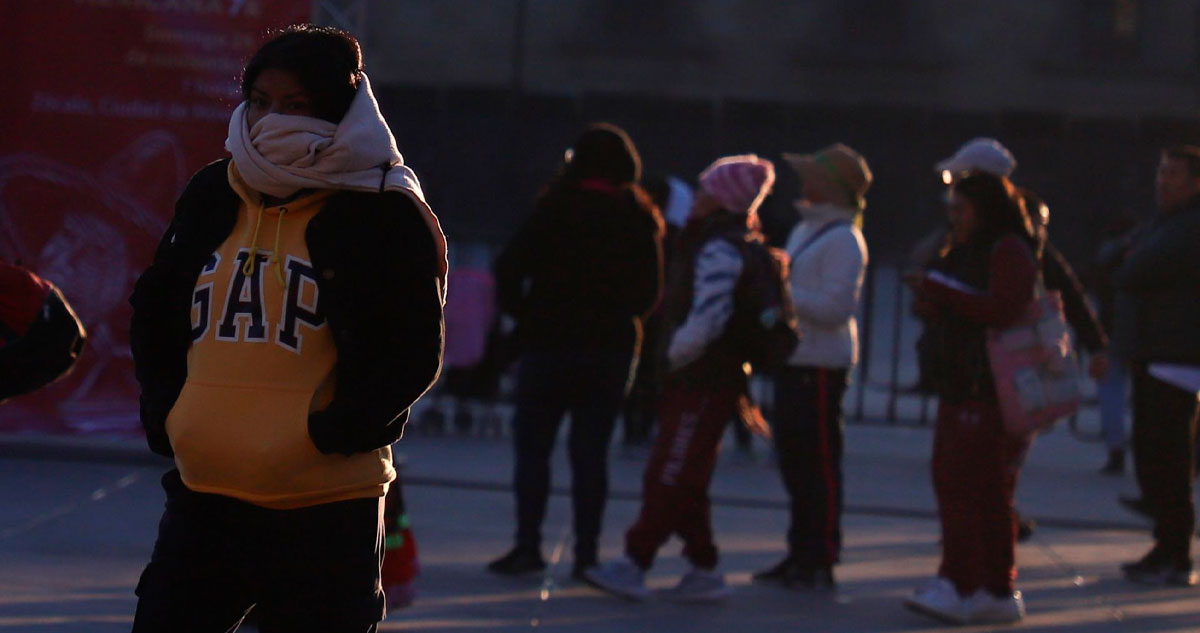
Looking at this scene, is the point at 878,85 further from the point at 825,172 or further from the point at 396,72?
the point at 825,172

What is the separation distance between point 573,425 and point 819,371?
3.26 feet

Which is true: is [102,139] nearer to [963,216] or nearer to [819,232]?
[819,232]

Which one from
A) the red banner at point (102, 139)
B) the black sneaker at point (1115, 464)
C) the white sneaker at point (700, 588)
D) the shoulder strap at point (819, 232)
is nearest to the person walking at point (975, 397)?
the shoulder strap at point (819, 232)

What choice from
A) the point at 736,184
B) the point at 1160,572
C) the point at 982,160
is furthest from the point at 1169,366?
the point at 736,184

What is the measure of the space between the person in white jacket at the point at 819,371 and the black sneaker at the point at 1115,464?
4551 mm

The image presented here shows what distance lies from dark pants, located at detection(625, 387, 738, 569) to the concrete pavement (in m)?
0.24

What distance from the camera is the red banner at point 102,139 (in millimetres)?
8344

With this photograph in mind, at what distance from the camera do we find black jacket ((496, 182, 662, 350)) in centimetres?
643

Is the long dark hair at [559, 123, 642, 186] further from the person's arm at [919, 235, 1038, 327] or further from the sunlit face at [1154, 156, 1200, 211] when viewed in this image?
the sunlit face at [1154, 156, 1200, 211]

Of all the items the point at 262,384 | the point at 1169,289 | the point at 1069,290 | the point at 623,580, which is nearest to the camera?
the point at 262,384

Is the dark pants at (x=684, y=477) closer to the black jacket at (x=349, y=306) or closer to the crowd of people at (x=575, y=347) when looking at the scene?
the crowd of people at (x=575, y=347)

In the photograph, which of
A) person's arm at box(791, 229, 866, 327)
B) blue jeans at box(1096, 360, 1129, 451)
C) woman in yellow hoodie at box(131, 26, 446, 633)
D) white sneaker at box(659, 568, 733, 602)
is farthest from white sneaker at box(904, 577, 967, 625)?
blue jeans at box(1096, 360, 1129, 451)

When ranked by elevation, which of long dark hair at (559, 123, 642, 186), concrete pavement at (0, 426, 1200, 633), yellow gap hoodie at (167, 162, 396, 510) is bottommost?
concrete pavement at (0, 426, 1200, 633)

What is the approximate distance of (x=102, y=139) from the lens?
8500mm
